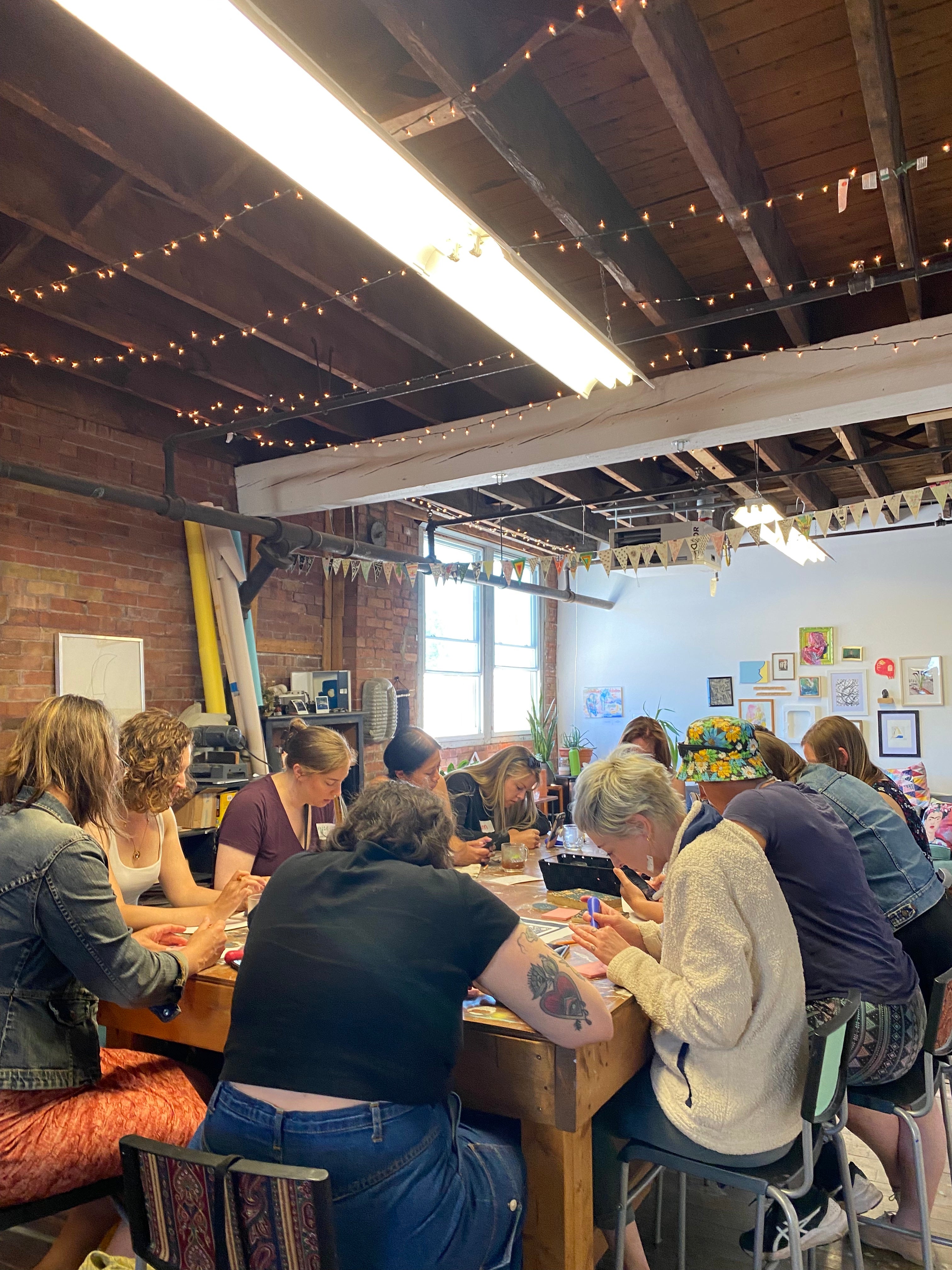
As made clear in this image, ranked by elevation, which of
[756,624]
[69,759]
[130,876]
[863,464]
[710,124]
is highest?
[710,124]

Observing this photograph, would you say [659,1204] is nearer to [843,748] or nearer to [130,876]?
[843,748]

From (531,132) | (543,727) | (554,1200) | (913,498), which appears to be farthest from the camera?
(543,727)

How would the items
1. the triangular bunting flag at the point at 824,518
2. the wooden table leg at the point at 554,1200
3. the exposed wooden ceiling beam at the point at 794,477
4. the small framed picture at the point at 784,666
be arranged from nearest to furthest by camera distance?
the wooden table leg at the point at 554,1200 → the triangular bunting flag at the point at 824,518 → the exposed wooden ceiling beam at the point at 794,477 → the small framed picture at the point at 784,666

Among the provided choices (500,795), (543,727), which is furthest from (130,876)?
(543,727)

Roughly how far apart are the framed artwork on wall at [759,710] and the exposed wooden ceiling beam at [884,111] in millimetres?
6556

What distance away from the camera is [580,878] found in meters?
3.14

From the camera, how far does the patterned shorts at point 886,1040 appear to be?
2.34 metres

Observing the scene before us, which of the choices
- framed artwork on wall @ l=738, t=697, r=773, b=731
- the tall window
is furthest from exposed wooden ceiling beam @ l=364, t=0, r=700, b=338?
framed artwork on wall @ l=738, t=697, r=773, b=731

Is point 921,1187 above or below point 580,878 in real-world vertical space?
below

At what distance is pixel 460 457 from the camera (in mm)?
4961

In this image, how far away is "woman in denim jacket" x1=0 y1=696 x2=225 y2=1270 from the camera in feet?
6.26

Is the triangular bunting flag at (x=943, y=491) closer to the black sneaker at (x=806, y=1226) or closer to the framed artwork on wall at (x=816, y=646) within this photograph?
the framed artwork on wall at (x=816, y=646)

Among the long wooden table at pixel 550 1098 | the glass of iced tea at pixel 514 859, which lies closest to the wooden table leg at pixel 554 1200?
the long wooden table at pixel 550 1098

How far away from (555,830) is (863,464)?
141 inches
